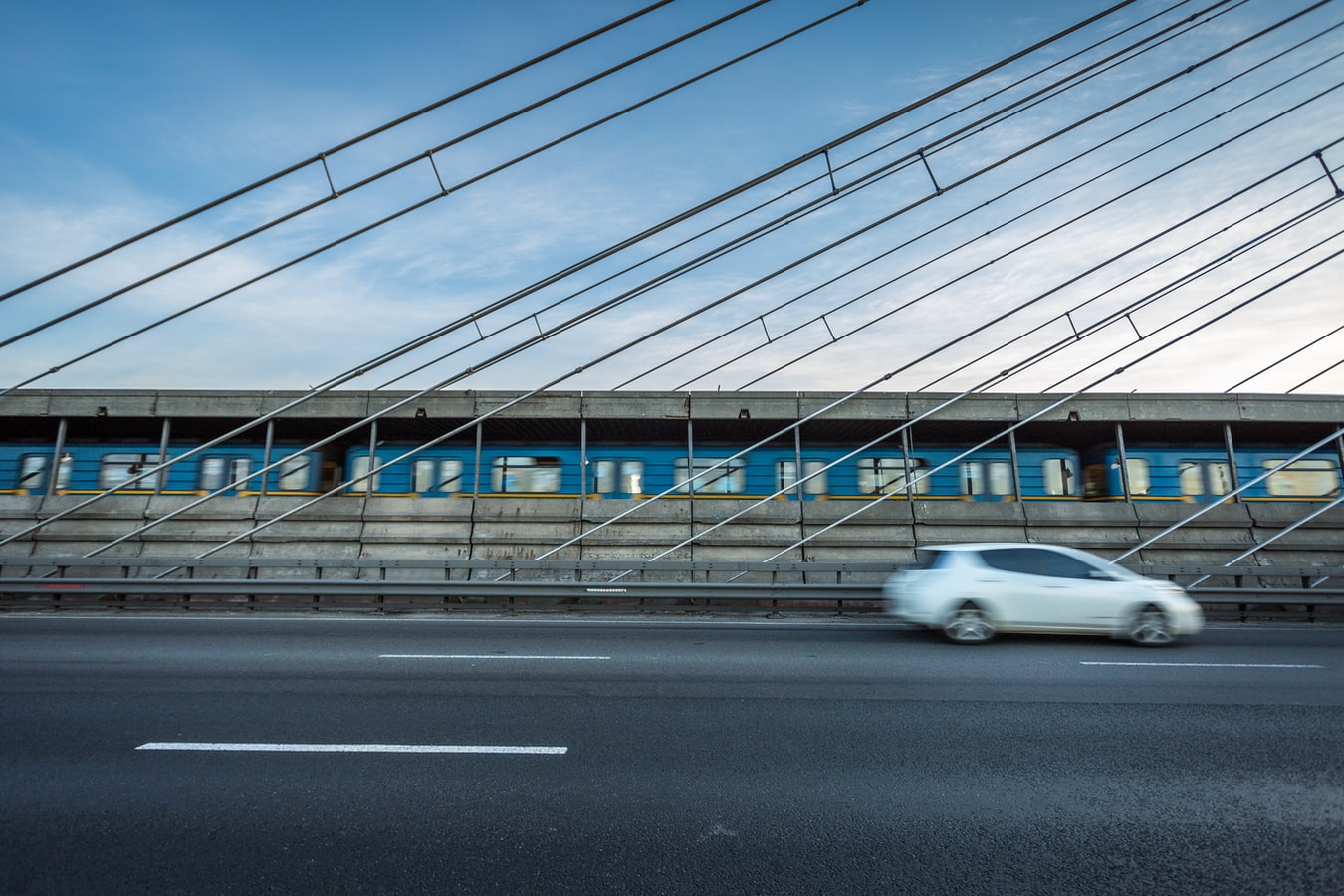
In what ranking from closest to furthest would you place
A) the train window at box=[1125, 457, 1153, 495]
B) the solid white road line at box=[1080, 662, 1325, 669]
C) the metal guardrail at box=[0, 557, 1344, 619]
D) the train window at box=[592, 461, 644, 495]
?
the solid white road line at box=[1080, 662, 1325, 669] → the metal guardrail at box=[0, 557, 1344, 619] → the train window at box=[1125, 457, 1153, 495] → the train window at box=[592, 461, 644, 495]

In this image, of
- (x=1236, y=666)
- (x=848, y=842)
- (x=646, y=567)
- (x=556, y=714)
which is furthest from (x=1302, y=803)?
(x=646, y=567)

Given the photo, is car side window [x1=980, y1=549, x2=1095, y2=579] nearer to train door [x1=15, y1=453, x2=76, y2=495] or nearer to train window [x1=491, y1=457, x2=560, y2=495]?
train window [x1=491, y1=457, x2=560, y2=495]

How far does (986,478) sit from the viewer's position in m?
19.9

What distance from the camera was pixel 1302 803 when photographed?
4164 mm

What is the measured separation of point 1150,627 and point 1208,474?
39.6ft

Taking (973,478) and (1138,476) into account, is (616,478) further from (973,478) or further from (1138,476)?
(1138,476)

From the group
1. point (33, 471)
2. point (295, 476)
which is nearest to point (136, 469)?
point (33, 471)

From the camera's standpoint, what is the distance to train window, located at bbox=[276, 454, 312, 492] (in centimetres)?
1959

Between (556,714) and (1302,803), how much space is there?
4.67 m

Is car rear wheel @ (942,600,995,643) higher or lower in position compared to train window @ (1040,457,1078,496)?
lower

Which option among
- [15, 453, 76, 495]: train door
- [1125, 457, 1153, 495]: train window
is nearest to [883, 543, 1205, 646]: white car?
[1125, 457, 1153, 495]: train window

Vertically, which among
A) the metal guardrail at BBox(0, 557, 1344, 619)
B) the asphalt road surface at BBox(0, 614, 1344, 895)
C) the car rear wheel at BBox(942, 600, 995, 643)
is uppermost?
the metal guardrail at BBox(0, 557, 1344, 619)

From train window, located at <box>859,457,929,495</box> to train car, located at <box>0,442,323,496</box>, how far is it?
13.7 m

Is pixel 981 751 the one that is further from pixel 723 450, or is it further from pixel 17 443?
pixel 17 443
